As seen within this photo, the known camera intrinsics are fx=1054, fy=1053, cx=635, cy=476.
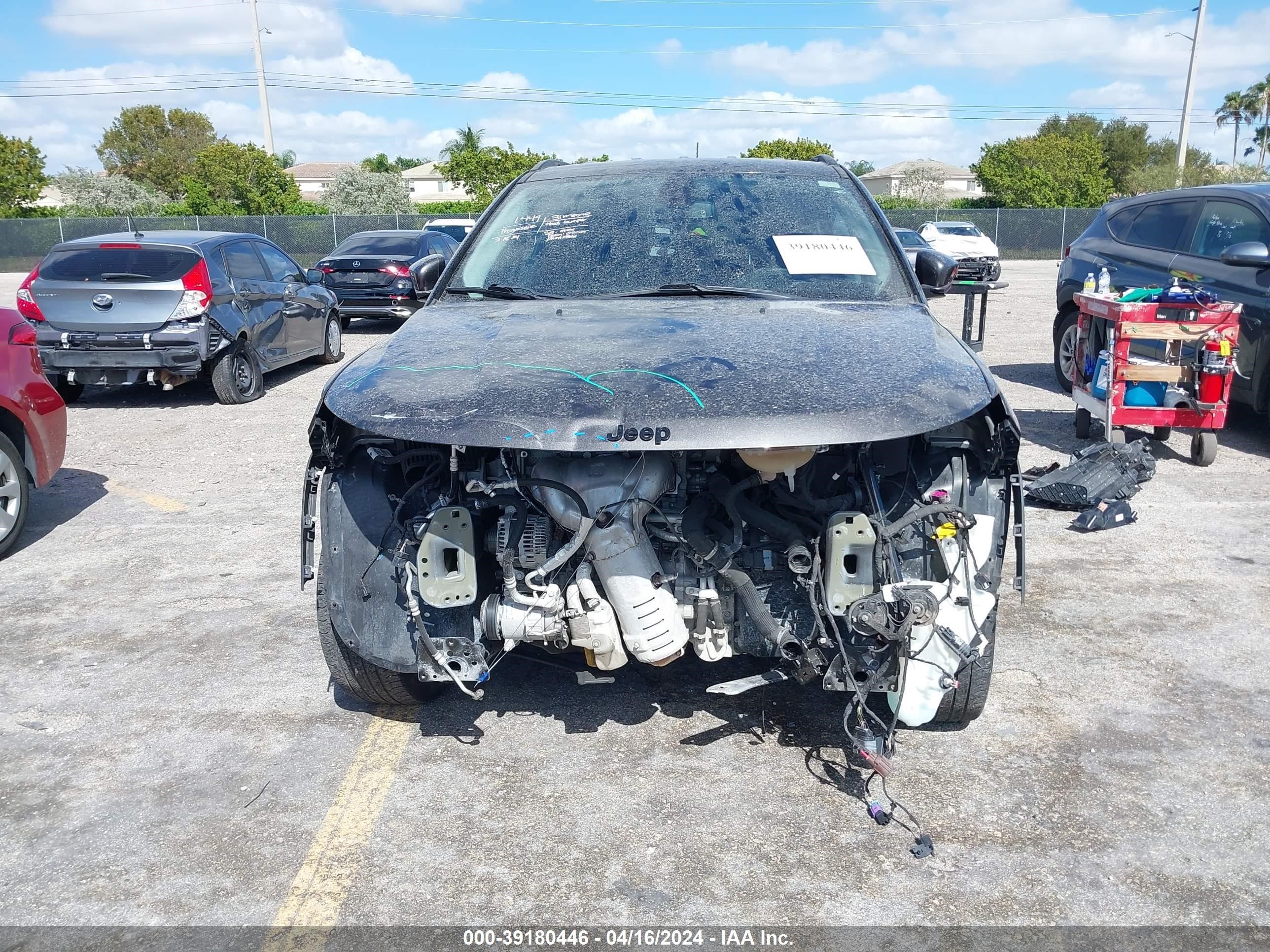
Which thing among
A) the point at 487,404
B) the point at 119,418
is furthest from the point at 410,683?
the point at 119,418

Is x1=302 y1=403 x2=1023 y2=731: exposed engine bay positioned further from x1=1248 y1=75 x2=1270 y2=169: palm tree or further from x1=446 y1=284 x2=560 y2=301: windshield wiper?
x1=1248 y1=75 x2=1270 y2=169: palm tree

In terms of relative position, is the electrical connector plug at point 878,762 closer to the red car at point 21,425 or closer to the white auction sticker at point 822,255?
the white auction sticker at point 822,255

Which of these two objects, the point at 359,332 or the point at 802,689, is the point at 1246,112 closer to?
the point at 359,332

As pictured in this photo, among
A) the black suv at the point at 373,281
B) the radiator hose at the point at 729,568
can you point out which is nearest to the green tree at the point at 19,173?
the black suv at the point at 373,281

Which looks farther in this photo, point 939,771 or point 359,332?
point 359,332

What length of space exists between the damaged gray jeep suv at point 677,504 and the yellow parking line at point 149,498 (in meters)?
3.68

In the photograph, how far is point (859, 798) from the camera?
3277 millimetres

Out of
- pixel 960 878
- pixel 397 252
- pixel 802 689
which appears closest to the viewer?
pixel 960 878

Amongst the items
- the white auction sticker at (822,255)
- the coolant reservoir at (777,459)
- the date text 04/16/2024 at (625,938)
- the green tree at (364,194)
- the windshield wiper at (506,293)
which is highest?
the green tree at (364,194)

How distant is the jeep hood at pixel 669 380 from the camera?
110 inches

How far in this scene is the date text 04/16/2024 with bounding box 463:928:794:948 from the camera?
2617 mm

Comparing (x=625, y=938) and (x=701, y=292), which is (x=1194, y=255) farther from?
(x=625, y=938)

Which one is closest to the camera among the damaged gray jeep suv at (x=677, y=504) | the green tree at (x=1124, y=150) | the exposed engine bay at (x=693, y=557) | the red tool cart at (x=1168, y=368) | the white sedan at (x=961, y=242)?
the damaged gray jeep suv at (x=677, y=504)

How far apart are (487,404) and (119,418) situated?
8.01 meters
